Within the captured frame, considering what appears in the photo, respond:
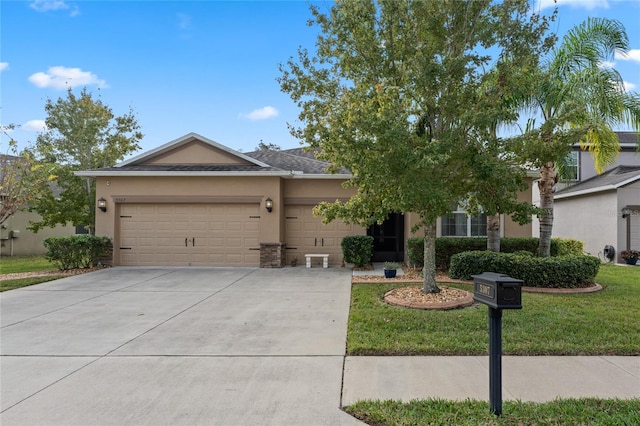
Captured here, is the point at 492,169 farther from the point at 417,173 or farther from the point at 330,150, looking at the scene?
the point at 330,150

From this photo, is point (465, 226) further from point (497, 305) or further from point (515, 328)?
point (497, 305)

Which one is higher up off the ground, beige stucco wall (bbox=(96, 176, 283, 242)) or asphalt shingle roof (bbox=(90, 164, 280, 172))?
asphalt shingle roof (bbox=(90, 164, 280, 172))

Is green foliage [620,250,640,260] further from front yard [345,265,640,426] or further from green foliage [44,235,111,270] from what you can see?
green foliage [44,235,111,270]

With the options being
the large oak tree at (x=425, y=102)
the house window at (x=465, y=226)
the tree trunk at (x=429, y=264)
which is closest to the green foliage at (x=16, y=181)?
the large oak tree at (x=425, y=102)

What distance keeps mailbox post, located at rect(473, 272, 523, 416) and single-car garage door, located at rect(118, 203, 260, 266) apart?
1016 cm

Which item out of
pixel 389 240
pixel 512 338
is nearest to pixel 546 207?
pixel 389 240

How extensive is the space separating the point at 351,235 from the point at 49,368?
30.9ft

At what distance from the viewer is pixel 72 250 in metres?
11.7

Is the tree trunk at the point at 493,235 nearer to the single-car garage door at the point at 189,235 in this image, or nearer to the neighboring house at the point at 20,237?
the single-car garage door at the point at 189,235

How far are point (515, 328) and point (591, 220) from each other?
14.0 meters

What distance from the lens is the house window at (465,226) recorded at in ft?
42.1

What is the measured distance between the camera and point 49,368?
425cm

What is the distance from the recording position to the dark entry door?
13930mm

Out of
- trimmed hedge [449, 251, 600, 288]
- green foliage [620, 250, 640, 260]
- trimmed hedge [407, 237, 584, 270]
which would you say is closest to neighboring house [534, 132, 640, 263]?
green foliage [620, 250, 640, 260]
